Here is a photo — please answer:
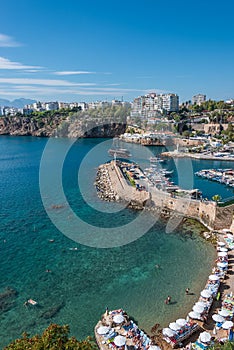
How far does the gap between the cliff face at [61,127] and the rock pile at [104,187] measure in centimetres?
5189

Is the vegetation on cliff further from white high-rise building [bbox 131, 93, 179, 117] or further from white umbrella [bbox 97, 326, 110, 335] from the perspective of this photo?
white umbrella [bbox 97, 326, 110, 335]

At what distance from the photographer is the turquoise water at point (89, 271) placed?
46.6 ft

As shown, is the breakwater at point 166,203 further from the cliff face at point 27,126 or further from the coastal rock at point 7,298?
the cliff face at point 27,126

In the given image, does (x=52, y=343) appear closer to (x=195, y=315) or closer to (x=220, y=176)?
(x=195, y=315)

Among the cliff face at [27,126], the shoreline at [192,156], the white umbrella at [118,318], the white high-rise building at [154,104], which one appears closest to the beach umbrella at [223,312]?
the white umbrella at [118,318]

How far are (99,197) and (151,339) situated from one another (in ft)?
66.5

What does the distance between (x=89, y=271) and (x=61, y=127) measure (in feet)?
283

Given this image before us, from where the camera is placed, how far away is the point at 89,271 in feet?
58.9

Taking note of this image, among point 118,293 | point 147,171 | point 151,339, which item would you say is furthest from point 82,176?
point 151,339

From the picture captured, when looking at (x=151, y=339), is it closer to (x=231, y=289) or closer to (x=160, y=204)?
(x=231, y=289)

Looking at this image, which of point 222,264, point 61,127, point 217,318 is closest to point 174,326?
point 217,318

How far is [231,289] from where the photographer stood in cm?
1537

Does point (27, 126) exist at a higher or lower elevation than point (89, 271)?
higher

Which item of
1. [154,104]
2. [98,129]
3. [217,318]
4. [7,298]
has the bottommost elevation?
[7,298]
